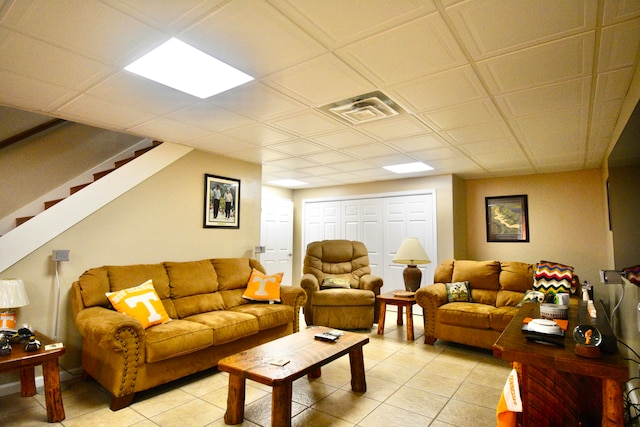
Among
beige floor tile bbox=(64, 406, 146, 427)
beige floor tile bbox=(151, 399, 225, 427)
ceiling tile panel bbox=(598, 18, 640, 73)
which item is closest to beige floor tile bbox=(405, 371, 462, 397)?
beige floor tile bbox=(151, 399, 225, 427)

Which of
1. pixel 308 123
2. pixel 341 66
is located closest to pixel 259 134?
pixel 308 123

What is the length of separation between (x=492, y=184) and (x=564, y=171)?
1.01 metres

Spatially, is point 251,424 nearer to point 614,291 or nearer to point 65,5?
point 65,5

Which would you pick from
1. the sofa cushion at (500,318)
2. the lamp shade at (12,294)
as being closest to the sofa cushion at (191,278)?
the lamp shade at (12,294)

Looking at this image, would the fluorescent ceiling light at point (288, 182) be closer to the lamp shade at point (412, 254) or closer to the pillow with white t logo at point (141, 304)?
the lamp shade at point (412, 254)

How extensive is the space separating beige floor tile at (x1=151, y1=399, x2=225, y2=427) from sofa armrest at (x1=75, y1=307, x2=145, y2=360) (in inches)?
18.0

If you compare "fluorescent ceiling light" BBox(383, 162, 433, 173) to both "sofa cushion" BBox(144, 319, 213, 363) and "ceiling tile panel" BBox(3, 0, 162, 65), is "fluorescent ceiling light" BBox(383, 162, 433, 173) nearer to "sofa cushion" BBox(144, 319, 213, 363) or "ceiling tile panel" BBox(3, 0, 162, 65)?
"sofa cushion" BBox(144, 319, 213, 363)

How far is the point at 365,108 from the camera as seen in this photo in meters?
2.80

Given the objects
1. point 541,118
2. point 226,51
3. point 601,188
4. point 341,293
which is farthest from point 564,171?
point 226,51

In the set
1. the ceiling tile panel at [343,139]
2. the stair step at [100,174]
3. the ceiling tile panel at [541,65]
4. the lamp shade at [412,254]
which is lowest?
the lamp shade at [412,254]

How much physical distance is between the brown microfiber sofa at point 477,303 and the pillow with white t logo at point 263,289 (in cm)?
171

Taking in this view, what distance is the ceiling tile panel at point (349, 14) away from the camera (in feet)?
5.01

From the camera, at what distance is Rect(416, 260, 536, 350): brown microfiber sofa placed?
11.9ft

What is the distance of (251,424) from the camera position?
2238 millimetres
